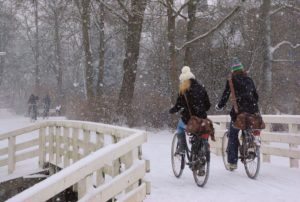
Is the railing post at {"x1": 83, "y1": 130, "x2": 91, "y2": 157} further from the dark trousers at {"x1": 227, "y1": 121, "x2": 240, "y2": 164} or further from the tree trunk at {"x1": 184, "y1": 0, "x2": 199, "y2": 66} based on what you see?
the tree trunk at {"x1": 184, "y1": 0, "x2": 199, "y2": 66}

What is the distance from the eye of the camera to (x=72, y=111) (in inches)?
942

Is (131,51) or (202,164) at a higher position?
(131,51)

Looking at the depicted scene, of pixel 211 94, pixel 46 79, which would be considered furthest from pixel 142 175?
pixel 46 79

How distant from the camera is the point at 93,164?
4.81 meters

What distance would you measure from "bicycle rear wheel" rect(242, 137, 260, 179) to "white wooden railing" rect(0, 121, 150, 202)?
2.00 m

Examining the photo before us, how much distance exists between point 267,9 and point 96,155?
663 inches

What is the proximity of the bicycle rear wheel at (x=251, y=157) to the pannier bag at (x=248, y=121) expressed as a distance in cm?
21

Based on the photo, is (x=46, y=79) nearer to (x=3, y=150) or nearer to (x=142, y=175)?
(x=3, y=150)

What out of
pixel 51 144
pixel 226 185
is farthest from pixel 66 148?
pixel 226 185

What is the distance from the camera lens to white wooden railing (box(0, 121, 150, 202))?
167 inches

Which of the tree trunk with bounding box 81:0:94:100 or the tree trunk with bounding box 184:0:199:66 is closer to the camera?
the tree trunk with bounding box 184:0:199:66

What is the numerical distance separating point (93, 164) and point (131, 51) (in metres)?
14.3

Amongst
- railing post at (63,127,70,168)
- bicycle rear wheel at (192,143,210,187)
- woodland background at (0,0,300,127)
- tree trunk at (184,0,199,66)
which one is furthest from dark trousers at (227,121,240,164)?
tree trunk at (184,0,199,66)

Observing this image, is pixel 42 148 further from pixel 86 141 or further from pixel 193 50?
pixel 193 50
